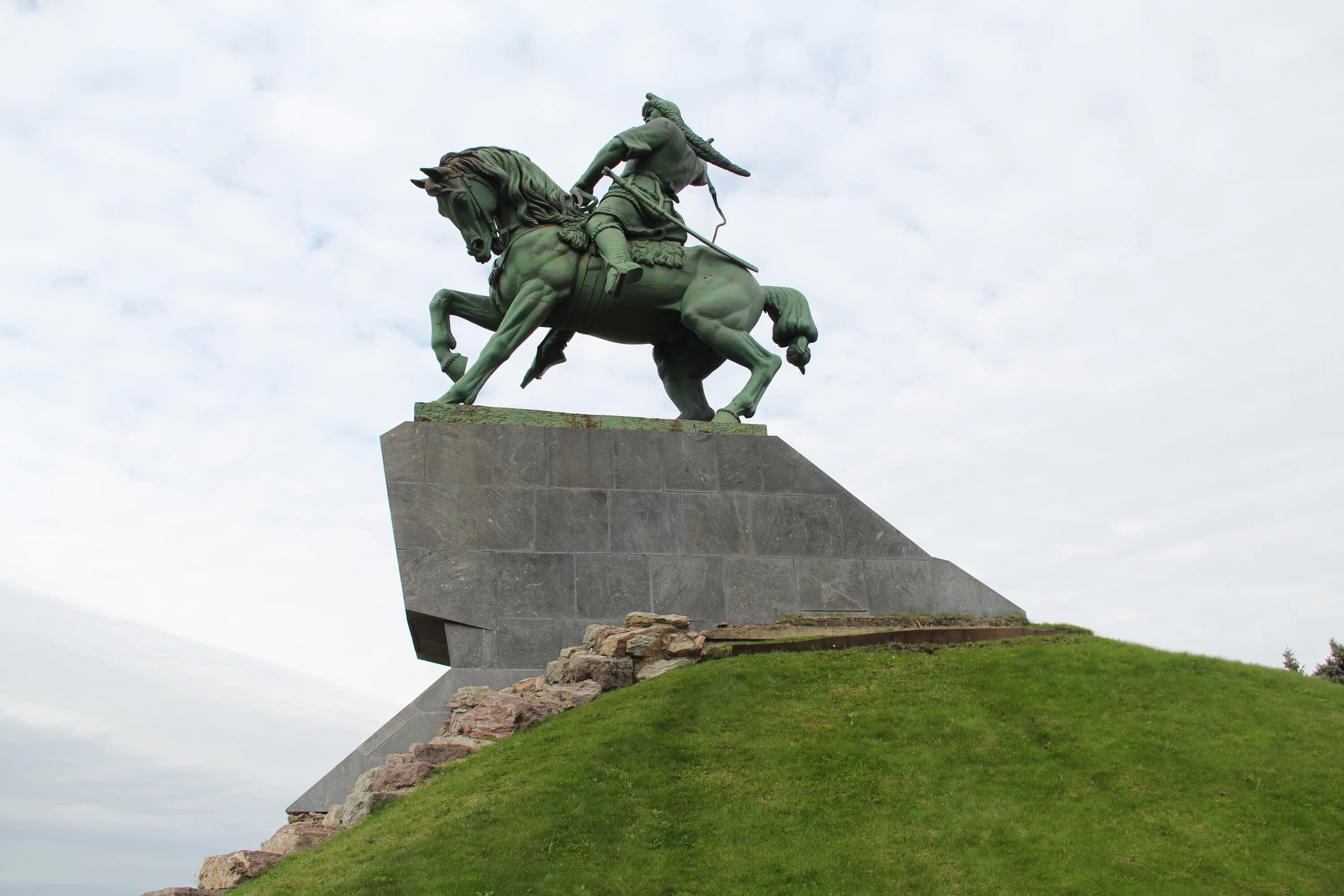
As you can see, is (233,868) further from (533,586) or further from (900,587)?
(900,587)

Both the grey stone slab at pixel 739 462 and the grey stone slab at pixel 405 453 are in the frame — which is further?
the grey stone slab at pixel 739 462

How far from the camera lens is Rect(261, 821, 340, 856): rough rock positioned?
10.2m

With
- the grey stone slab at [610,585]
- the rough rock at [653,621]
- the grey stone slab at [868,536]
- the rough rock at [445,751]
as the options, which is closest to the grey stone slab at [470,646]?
the grey stone slab at [610,585]

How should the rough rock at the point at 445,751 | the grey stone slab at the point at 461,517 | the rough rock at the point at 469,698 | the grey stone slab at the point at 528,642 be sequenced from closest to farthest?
1. the rough rock at the point at 445,751
2. the rough rock at the point at 469,698
3. the grey stone slab at the point at 528,642
4. the grey stone slab at the point at 461,517

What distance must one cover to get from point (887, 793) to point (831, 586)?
216 inches

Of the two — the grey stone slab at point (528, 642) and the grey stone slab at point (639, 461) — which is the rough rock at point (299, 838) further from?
the grey stone slab at point (639, 461)

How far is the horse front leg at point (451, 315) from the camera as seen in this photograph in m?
15.7

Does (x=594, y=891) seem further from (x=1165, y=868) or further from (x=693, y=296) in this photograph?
(x=693, y=296)

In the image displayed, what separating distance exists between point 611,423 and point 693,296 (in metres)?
2.16

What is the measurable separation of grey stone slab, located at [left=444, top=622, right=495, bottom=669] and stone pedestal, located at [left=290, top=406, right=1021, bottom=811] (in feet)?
0.05

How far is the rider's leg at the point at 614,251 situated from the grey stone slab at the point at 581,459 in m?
1.94

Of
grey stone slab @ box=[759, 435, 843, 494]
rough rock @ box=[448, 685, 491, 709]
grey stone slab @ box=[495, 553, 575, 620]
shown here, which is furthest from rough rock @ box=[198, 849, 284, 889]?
grey stone slab @ box=[759, 435, 843, 494]

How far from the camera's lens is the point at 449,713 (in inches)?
513

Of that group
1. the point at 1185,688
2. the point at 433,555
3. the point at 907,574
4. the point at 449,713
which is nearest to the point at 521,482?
the point at 433,555
